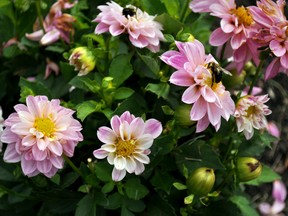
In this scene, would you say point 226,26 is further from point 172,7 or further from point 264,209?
point 264,209

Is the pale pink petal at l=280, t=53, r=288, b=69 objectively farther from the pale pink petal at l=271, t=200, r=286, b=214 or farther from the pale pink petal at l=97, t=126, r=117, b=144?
the pale pink petal at l=271, t=200, r=286, b=214

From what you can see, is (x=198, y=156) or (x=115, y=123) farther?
(x=198, y=156)

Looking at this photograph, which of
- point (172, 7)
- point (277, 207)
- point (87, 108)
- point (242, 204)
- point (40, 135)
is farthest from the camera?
point (277, 207)

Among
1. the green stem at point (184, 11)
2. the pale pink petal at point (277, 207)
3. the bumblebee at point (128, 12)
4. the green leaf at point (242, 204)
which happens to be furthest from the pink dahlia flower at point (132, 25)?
the pale pink petal at point (277, 207)

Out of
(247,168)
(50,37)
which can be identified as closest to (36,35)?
(50,37)

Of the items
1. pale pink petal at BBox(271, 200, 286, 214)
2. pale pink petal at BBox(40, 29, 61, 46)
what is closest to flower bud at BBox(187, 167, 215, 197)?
pale pink petal at BBox(40, 29, 61, 46)

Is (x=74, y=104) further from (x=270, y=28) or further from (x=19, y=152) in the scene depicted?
(x=270, y=28)
